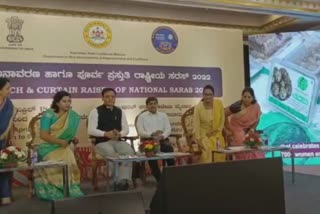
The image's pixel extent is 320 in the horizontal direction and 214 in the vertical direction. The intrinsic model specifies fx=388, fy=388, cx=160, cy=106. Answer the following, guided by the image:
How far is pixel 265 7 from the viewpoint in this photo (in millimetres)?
5812

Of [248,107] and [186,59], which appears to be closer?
[248,107]

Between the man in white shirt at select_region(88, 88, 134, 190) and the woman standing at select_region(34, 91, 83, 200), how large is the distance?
1.35 ft

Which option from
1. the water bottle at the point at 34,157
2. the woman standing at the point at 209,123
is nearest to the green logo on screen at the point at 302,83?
the woman standing at the point at 209,123

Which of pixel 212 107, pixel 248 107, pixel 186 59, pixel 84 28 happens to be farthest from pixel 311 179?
pixel 84 28

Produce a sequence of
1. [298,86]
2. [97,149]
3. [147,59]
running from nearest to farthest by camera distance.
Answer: [97,149] < [147,59] < [298,86]

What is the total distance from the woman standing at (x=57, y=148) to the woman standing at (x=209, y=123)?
63.9 inches

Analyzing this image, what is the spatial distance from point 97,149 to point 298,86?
364 centimetres

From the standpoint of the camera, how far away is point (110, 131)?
4.73 meters

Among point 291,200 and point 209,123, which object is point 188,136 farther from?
point 291,200

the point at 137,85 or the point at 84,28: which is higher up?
the point at 84,28

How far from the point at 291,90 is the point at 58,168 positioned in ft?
13.5

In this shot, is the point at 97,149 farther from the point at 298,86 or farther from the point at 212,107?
the point at 298,86

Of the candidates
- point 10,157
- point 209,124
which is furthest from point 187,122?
point 10,157

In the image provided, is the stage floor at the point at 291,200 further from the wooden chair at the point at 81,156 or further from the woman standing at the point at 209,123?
the woman standing at the point at 209,123
